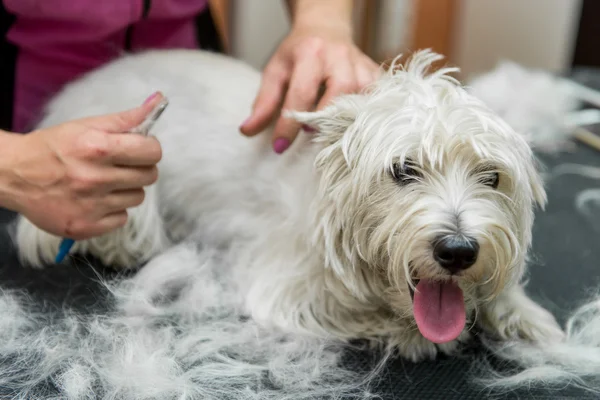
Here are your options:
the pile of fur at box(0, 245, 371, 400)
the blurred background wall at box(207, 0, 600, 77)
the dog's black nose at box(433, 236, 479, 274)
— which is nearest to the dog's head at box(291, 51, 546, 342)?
the dog's black nose at box(433, 236, 479, 274)

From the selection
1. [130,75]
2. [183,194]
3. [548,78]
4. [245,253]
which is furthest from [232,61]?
[548,78]

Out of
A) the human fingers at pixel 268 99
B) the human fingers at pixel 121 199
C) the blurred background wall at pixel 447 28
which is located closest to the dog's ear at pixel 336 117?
the human fingers at pixel 268 99

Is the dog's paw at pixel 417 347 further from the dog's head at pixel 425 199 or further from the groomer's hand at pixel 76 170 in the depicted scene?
the groomer's hand at pixel 76 170

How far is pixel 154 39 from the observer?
1262mm

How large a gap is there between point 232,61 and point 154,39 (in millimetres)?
198

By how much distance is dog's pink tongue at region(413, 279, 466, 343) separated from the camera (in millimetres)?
702

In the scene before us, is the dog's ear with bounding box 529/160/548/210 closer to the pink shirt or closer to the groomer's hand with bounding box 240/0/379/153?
the groomer's hand with bounding box 240/0/379/153

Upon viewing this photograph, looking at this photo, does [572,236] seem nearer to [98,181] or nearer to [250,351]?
[250,351]

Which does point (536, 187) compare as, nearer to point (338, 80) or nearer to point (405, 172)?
point (405, 172)

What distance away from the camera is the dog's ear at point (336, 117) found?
77 centimetres

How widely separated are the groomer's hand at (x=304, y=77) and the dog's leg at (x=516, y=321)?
315 mm

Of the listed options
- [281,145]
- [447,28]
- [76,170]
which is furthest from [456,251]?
[447,28]

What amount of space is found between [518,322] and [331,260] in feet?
0.77

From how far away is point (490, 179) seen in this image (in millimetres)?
720
